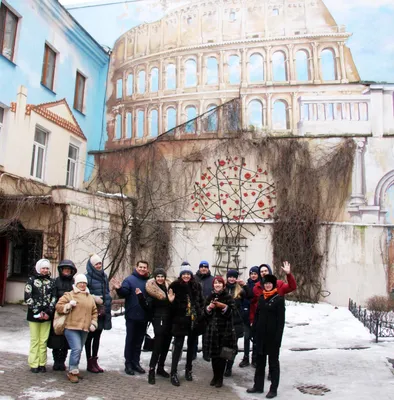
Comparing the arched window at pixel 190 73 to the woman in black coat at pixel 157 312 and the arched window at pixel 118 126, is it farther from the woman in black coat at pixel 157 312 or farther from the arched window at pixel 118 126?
the woman in black coat at pixel 157 312

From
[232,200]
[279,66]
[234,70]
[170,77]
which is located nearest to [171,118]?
[170,77]

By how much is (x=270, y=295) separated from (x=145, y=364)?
2.52m

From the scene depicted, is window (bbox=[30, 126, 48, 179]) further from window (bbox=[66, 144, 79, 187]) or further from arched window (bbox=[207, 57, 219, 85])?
Result: arched window (bbox=[207, 57, 219, 85])

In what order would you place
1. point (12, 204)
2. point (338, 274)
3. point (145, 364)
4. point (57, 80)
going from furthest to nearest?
1. point (57, 80)
2. point (338, 274)
3. point (12, 204)
4. point (145, 364)

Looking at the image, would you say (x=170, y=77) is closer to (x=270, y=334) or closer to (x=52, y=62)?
(x=52, y=62)

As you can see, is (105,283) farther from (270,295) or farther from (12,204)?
(12,204)

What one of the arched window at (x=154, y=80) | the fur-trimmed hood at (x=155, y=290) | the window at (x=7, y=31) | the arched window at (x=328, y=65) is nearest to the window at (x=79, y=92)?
the arched window at (x=154, y=80)

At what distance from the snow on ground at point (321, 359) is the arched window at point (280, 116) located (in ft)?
25.2

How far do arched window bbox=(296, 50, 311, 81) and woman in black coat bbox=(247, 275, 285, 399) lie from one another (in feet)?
39.9

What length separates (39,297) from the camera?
611cm

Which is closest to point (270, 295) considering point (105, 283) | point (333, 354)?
point (105, 283)

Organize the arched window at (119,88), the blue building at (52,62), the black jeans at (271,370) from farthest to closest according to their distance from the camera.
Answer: the arched window at (119,88) < the blue building at (52,62) < the black jeans at (271,370)

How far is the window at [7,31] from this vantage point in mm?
13505

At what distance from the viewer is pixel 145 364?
6953 millimetres
